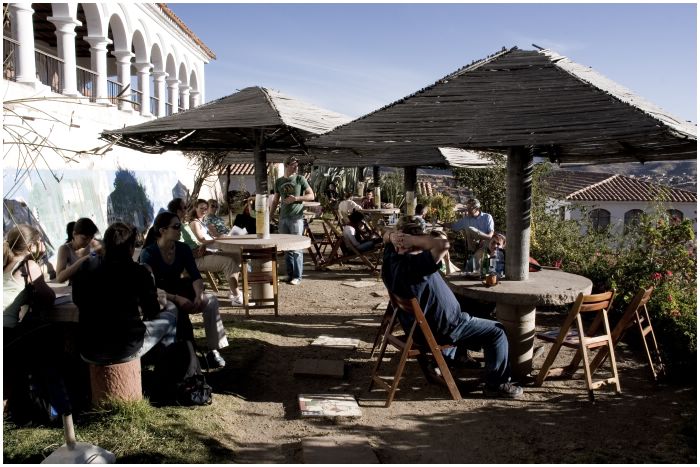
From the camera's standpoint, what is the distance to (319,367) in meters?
4.96

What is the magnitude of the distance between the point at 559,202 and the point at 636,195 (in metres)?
35.7

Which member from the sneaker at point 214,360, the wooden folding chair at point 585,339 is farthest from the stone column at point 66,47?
the wooden folding chair at point 585,339

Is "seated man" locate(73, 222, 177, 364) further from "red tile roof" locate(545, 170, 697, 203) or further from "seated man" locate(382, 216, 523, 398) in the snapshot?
"red tile roof" locate(545, 170, 697, 203)

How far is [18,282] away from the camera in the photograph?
145 inches

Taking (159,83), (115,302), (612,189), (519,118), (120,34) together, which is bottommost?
(115,302)

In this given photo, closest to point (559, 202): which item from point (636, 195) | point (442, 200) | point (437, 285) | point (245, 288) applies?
point (442, 200)

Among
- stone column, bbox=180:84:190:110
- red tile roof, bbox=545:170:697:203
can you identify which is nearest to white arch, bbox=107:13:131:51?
stone column, bbox=180:84:190:110

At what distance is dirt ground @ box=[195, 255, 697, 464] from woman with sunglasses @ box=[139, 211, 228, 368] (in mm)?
374

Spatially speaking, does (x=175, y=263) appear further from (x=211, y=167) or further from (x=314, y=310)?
(x=211, y=167)

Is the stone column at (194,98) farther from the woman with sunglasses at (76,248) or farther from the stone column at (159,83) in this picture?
the woman with sunglasses at (76,248)

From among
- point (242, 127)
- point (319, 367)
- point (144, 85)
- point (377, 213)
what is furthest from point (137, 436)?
point (144, 85)

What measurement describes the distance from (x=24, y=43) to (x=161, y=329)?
6.41 m

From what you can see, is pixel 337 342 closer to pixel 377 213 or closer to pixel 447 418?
pixel 447 418

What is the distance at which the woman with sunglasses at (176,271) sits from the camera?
15.3ft
